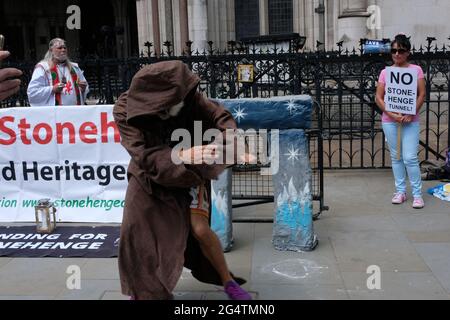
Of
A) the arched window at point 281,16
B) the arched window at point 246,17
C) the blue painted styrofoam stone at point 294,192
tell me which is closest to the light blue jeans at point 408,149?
the blue painted styrofoam stone at point 294,192

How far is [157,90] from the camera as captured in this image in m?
3.34

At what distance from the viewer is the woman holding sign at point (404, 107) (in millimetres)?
6301

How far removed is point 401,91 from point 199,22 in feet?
39.6

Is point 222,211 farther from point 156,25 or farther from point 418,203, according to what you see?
point 156,25

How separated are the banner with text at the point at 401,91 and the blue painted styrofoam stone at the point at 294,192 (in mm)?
1805

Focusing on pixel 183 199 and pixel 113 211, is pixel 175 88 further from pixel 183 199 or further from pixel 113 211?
pixel 113 211

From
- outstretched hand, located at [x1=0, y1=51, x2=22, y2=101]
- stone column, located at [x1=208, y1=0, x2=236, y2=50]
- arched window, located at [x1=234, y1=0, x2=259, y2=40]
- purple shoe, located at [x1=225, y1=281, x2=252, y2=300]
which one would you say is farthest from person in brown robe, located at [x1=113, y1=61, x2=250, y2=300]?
arched window, located at [x1=234, y1=0, x2=259, y2=40]

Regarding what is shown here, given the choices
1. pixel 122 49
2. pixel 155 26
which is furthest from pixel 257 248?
pixel 122 49

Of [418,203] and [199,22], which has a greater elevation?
[199,22]

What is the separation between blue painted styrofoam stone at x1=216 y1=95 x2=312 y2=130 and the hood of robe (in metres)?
1.60

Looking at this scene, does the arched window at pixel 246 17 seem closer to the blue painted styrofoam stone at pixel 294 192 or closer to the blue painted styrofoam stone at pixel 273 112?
the blue painted styrofoam stone at pixel 273 112

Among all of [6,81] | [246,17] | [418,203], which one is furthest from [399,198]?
[246,17]

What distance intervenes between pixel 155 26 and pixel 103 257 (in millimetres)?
14299

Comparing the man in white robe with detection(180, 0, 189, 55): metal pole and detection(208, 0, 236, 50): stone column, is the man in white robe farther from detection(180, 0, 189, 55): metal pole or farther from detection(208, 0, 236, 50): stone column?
detection(208, 0, 236, 50): stone column
